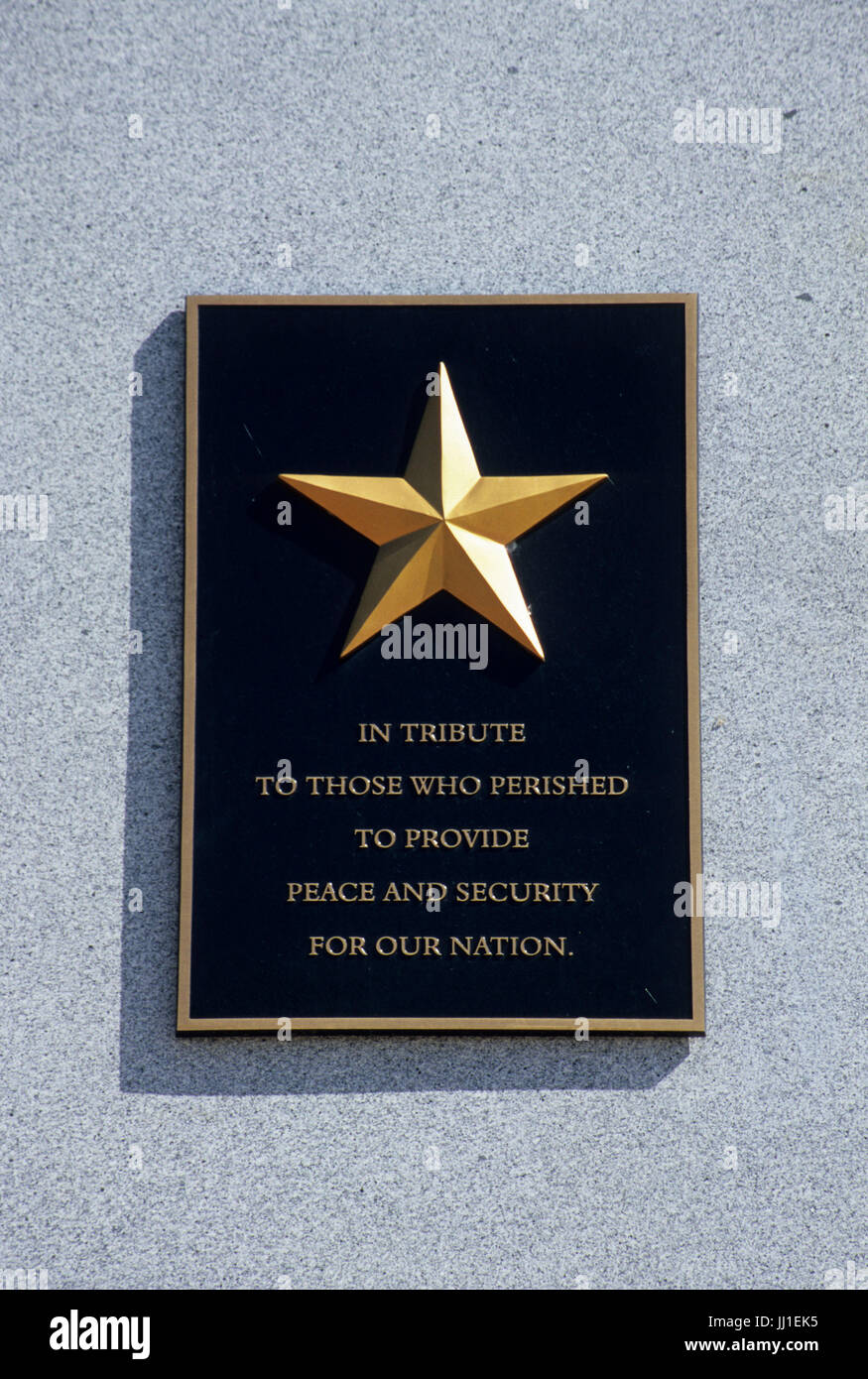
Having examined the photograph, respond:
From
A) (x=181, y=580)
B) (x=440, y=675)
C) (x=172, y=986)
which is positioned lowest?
(x=172, y=986)

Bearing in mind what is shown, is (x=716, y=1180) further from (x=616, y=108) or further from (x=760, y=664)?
(x=616, y=108)

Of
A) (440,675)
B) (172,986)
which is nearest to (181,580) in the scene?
(440,675)

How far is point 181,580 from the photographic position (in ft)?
11.3

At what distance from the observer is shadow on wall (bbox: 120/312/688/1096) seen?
3324mm

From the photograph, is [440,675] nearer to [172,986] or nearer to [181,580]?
[181,580]

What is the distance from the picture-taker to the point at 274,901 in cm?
329

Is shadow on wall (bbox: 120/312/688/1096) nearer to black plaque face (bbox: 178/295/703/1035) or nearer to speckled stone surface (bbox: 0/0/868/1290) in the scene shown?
speckled stone surface (bbox: 0/0/868/1290)

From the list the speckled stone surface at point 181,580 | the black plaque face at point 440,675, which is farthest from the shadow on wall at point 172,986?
the black plaque face at point 440,675

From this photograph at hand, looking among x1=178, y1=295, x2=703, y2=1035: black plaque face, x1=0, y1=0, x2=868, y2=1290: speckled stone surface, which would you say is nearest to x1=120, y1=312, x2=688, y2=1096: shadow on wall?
x1=0, y1=0, x2=868, y2=1290: speckled stone surface

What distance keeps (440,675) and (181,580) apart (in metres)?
0.86

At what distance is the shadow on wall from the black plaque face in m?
0.12

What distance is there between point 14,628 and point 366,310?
1.45 metres

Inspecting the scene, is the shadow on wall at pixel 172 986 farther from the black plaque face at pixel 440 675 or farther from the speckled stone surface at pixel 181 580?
the black plaque face at pixel 440 675
